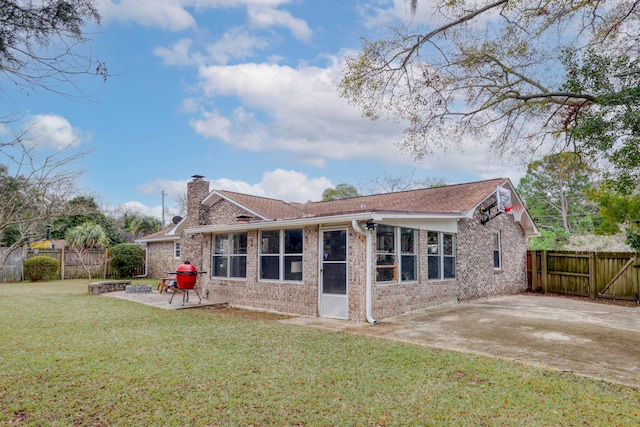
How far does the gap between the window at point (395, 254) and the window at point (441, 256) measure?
0.81 metres

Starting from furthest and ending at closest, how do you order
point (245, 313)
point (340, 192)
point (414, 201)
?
point (340, 192), point (414, 201), point (245, 313)

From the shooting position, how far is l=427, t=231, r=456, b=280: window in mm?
10922

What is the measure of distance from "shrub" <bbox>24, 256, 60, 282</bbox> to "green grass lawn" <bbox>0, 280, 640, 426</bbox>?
14815 mm

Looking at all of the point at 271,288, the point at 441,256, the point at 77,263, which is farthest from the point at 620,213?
the point at 77,263

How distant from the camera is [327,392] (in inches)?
177

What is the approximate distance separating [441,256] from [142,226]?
32628mm

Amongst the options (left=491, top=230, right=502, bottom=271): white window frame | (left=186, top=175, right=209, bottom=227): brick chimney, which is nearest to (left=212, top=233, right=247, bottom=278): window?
(left=186, top=175, right=209, bottom=227): brick chimney

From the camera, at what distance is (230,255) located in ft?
40.6

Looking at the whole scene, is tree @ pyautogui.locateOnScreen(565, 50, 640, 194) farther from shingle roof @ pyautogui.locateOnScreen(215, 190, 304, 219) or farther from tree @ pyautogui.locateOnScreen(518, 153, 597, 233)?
tree @ pyautogui.locateOnScreen(518, 153, 597, 233)

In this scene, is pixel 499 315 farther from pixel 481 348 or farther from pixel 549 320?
pixel 481 348

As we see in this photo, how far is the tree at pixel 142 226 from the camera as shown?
3656cm

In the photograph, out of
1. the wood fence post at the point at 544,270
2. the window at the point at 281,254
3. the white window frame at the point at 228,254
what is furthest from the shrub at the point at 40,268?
the wood fence post at the point at 544,270

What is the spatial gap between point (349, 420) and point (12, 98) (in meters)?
3.87

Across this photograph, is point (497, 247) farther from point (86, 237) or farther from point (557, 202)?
point (557, 202)
